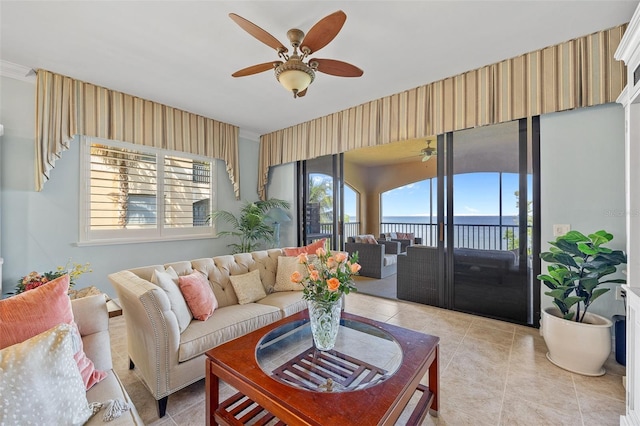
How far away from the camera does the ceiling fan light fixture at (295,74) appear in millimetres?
2041

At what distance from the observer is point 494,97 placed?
2840mm

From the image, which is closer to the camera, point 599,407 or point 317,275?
point 317,275

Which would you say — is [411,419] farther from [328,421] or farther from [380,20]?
[380,20]

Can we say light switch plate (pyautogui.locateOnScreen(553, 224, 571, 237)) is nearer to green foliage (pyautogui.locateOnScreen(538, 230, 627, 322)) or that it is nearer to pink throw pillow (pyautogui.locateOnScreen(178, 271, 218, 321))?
green foliage (pyautogui.locateOnScreen(538, 230, 627, 322))

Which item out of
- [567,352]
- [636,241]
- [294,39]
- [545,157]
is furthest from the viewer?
[545,157]

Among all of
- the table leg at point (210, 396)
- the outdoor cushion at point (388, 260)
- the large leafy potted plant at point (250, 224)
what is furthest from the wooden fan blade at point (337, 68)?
the outdoor cushion at point (388, 260)

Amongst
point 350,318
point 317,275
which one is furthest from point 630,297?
point 317,275

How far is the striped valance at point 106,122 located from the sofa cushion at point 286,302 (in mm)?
2846

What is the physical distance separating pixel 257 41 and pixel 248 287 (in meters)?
2.28

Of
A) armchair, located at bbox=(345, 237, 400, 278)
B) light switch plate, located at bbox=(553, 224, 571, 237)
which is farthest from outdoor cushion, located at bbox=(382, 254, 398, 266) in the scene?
light switch plate, located at bbox=(553, 224, 571, 237)

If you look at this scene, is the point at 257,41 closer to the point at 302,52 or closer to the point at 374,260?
the point at 302,52

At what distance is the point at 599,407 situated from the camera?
166cm

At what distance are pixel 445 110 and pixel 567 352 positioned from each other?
2.56 metres

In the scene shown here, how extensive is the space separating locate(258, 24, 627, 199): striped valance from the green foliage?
4.19 ft
